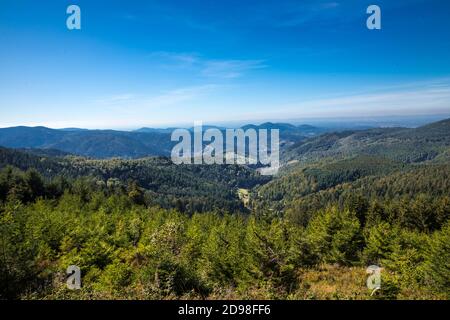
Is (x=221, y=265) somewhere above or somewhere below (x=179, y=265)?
below

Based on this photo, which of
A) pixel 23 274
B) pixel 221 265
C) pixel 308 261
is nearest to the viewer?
pixel 23 274

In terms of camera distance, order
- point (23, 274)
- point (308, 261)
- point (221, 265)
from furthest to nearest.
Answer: point (308, 261)
point (221, 265)
point (23, 274)
